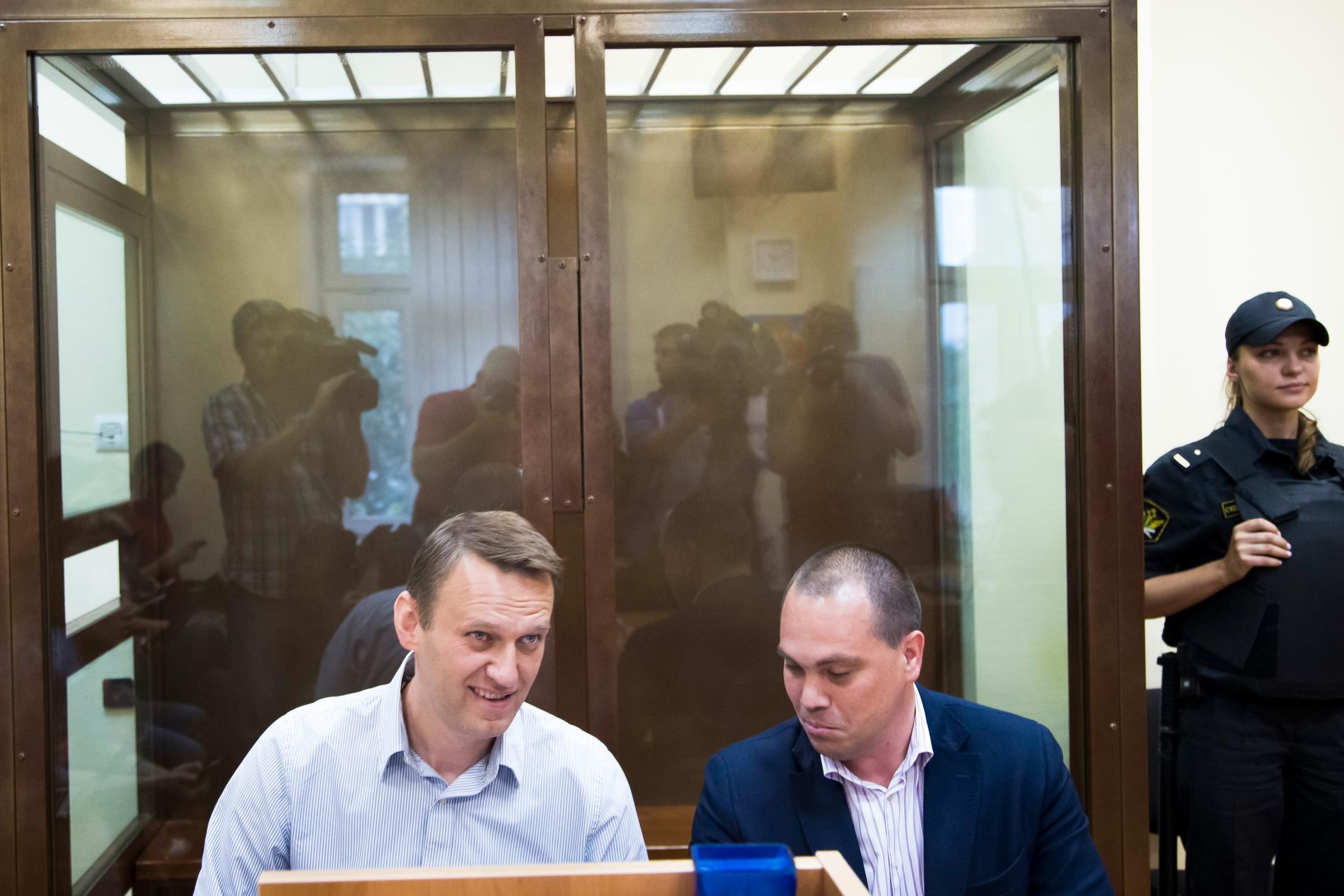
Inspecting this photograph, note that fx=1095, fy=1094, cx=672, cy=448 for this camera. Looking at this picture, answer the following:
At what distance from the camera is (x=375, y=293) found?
89.0 inches

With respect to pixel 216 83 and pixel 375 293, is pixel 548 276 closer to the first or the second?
pixel 375 293

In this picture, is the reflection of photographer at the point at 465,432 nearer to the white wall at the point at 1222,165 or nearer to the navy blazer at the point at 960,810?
the navy blazer at the point at 960,810

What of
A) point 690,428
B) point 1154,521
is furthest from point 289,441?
point 1154,521

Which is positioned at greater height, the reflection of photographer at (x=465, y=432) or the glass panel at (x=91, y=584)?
the reflection of photographer at (x=465, y=432)

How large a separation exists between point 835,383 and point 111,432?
149 centimetres

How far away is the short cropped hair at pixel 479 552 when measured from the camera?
1532 mm

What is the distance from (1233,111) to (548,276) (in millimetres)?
2373

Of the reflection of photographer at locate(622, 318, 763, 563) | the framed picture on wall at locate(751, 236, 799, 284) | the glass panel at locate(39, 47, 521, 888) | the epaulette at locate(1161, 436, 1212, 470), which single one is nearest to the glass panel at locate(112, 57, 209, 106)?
the glass panel at locate(39, 47, 521, 888)

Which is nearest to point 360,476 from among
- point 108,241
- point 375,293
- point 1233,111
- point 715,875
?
point 375,293

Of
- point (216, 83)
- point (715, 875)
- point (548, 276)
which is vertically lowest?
point (715, 875)

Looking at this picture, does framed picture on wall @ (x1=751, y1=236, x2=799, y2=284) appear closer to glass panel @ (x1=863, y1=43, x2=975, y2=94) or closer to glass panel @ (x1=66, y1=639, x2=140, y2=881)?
glass panel @ (x1=863, y1=43, x2=975, y2=94)

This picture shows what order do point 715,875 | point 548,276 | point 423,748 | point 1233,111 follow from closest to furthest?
point 715,875 < point 423,748 < point 548,276 < point 1233,111

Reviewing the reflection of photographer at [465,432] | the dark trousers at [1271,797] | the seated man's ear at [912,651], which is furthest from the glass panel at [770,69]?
the dark trousers at [1271,797]

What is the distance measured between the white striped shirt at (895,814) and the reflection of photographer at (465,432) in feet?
3.18
